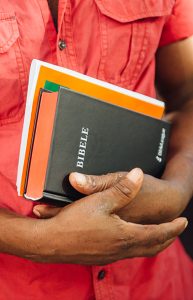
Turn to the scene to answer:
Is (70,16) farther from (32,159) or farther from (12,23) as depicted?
(32,159)

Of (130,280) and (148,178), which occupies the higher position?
(148,178)

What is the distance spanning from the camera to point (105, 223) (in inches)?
29.0

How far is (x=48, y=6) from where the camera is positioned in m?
0.89

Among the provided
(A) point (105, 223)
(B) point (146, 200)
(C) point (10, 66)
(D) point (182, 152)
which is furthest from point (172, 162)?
(C) point (10, 66)

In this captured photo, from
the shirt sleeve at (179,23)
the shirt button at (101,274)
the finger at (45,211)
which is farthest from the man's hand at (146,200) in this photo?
the shirt sleeve at (179,23)

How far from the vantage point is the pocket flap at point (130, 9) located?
91 centimetres

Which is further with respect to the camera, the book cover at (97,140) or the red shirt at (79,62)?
the red shirt at (79,62)

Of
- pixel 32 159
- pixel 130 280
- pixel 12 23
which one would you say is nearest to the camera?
pixel 32 159

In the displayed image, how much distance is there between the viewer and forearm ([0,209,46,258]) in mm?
766

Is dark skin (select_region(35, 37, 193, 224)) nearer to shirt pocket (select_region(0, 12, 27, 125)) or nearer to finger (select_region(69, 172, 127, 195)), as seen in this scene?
finger (select_region(69, 172, 127, 195))

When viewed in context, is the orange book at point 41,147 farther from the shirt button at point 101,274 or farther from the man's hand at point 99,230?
the shirt button at point 101,274

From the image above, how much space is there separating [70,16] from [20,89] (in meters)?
0.19

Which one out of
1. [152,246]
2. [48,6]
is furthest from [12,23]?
[152,246]

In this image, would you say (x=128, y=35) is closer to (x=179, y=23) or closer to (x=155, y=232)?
(x=179, y=23)
